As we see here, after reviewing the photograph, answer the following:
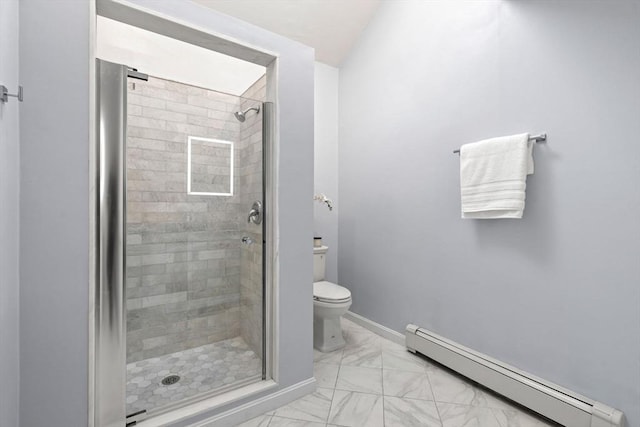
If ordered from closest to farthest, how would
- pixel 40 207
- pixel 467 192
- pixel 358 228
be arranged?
1. pixel 40 207
2. pixel 467 192
3. pixel 358 228

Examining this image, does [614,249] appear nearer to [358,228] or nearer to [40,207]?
[358,228]

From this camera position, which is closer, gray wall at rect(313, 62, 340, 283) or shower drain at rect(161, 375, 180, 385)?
shower drain at rect(161, 375, 180, 385)

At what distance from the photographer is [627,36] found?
4.32 ft

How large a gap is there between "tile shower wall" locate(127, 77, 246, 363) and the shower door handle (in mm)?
77

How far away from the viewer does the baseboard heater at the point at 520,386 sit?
1360 mm

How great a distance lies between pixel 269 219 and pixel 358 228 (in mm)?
1365

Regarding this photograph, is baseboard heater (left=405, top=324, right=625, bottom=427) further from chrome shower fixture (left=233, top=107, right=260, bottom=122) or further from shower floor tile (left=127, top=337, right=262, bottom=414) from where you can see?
chrome shower fixture (left=233, top=107, right=260, bottom=122)

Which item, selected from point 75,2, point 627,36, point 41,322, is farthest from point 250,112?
point 627,36

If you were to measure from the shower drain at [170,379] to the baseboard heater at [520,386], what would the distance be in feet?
5.25

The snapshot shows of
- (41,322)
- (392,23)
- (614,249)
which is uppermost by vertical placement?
(392,23)

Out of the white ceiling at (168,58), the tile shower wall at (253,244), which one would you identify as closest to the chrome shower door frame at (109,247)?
the tile shower wall at (253,244)

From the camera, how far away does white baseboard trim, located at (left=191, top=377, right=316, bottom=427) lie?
4.78 ft

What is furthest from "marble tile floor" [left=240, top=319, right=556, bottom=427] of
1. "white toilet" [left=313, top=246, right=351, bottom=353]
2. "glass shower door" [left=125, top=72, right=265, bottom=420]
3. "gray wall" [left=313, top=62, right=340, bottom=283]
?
"gray wall" [left=313, top=62, right=340, bottom=283]

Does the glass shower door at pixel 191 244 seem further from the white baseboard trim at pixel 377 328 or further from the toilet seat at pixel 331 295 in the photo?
the white baseboard trim at pixel 377 328
